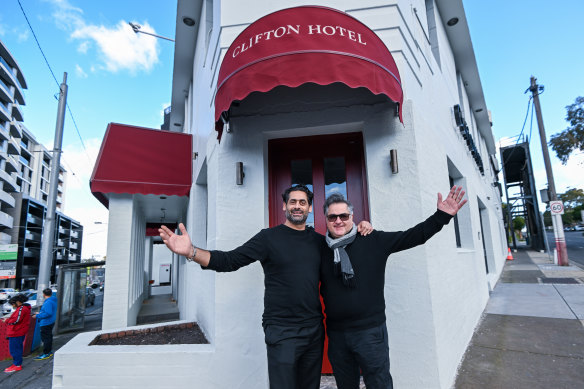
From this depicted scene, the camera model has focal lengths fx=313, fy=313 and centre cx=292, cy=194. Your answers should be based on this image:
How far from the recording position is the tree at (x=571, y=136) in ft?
55.9

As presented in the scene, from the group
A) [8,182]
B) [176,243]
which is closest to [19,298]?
[176,243]

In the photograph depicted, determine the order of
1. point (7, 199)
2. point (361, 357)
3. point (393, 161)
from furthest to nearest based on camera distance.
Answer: point (7, 199) → point (393, 161) → point (361, 357)

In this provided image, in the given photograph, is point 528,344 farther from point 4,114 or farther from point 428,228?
point 4,114

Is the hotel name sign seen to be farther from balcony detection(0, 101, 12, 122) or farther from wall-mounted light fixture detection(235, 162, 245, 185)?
balcony detection(0, 101, 12, 122)

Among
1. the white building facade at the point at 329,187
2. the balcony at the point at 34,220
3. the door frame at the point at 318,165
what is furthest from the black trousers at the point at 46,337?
the balcony at the point at 34,220

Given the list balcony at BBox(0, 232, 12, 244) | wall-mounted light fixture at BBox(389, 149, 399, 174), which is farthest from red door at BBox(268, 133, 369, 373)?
balcony at BBox(0, 232, 12, 244)

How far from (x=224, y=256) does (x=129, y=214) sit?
222 inches

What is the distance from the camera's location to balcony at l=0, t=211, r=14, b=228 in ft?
129

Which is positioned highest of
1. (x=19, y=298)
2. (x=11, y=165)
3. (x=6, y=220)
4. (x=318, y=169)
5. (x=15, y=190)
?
(x=11, y=165)

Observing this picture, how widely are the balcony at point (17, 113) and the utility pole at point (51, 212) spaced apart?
4660cm

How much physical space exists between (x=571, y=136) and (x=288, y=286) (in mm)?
22081

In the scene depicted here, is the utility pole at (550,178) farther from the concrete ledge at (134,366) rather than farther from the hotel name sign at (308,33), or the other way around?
the concrete ledge at (134,366)

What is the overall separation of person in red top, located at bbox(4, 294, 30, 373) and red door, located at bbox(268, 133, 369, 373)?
6.99 meters

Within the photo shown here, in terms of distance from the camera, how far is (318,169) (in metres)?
3.83
